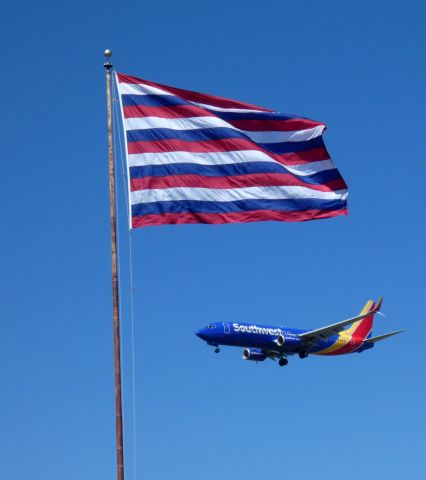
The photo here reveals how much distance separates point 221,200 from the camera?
29.3 metres

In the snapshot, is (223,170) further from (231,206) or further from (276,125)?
(276,125)

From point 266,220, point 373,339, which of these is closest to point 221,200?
point 266,220

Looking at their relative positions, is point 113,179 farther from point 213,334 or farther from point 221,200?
point 213,334

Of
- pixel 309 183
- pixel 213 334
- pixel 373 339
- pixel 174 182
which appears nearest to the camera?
pixel 174 182

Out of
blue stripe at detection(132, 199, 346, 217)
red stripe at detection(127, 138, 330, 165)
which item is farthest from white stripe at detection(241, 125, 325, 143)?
blue stripe at detection(132, 199, 346, 217)

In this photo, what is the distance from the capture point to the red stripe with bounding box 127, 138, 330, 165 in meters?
29.0

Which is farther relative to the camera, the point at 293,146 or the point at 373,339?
the point at 373,339

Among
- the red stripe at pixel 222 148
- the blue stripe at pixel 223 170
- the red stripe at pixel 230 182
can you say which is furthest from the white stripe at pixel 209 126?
the red stripe at pixel 230 182

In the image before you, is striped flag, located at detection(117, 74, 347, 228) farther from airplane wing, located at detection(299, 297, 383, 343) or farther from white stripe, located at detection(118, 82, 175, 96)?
airplane wing, located at detection(299, 297, 383, 343)

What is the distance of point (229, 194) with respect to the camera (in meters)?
29.6

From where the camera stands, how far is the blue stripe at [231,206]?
28172 millimetres

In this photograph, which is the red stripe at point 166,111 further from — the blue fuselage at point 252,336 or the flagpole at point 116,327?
the blue fuselage at point 252,336

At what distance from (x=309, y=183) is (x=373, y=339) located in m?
88.8

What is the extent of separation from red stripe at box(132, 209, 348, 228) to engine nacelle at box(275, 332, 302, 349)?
76.3 meters
